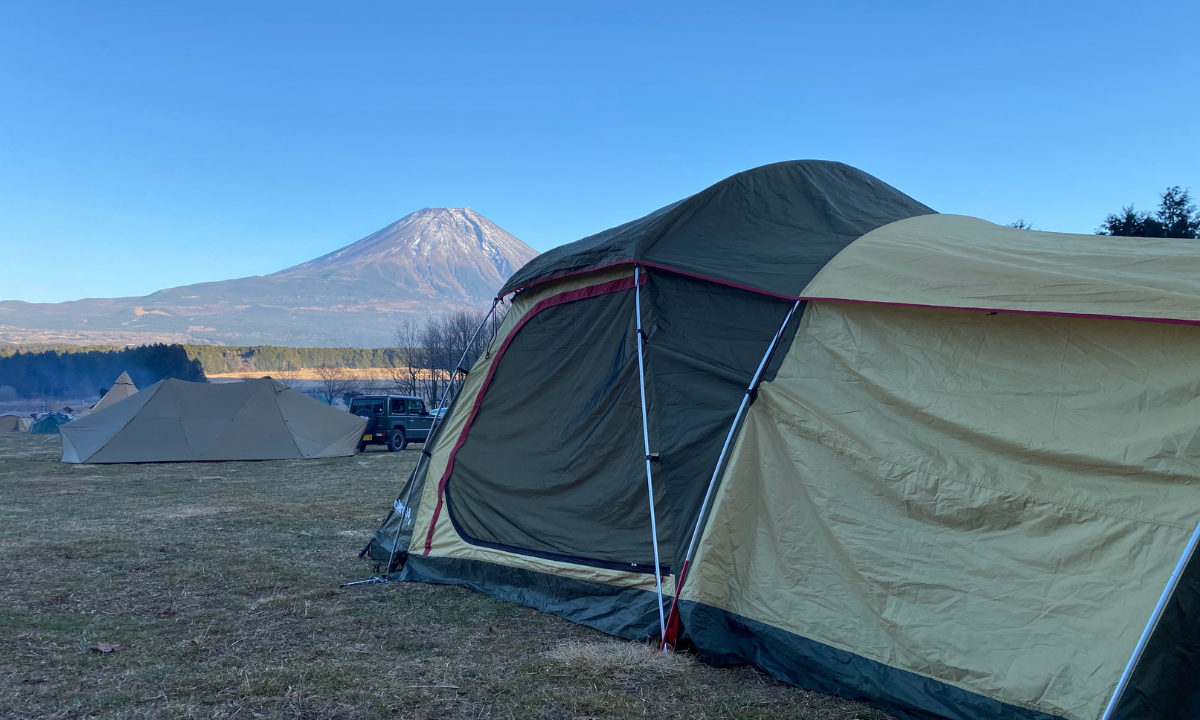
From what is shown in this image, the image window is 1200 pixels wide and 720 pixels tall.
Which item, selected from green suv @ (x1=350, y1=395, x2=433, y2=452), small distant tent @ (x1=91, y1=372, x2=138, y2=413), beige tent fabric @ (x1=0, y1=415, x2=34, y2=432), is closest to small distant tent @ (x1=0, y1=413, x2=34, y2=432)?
beige tent fabric @ (x1=0, y1=415, x2=34, y2=432)

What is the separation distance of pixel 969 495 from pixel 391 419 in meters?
20.1

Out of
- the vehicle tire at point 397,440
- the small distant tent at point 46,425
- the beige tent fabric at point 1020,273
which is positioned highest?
the beige tent fabric at point 1020,273

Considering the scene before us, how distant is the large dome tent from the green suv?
16.2 metres

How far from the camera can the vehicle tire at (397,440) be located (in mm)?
22188

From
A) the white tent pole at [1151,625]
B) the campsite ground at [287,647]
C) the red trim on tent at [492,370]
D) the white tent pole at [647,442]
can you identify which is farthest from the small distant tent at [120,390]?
the white tent pole at [1151,625]

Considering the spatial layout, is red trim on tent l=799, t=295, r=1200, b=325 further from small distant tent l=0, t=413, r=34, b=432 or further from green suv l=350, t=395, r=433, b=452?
small distant tent l=0, t=413, r=34, b=432

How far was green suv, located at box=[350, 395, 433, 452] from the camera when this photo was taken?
21.6 meters

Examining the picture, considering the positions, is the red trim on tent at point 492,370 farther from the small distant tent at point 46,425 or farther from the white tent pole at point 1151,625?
the small distant tent at point 46,425

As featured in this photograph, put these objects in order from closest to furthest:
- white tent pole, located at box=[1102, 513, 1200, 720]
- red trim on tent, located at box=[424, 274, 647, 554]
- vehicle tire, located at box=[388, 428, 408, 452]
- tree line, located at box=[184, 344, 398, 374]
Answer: white tent pole, located at box=[1102, 513, 1200, 720] < red trim on tent, located at box=[424, 274, 647, 554] < vehicle tire, located at box=[388, 428, 408, 452] < tree line, located at box=[184, 344, 398, 374]

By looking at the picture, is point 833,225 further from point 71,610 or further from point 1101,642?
point 71,610

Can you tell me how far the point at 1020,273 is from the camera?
3818 millimetres

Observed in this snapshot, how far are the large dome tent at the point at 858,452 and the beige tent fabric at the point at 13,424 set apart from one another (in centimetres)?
3599

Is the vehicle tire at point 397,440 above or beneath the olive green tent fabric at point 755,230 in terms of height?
beneath

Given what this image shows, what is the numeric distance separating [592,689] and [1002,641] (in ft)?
6.26
